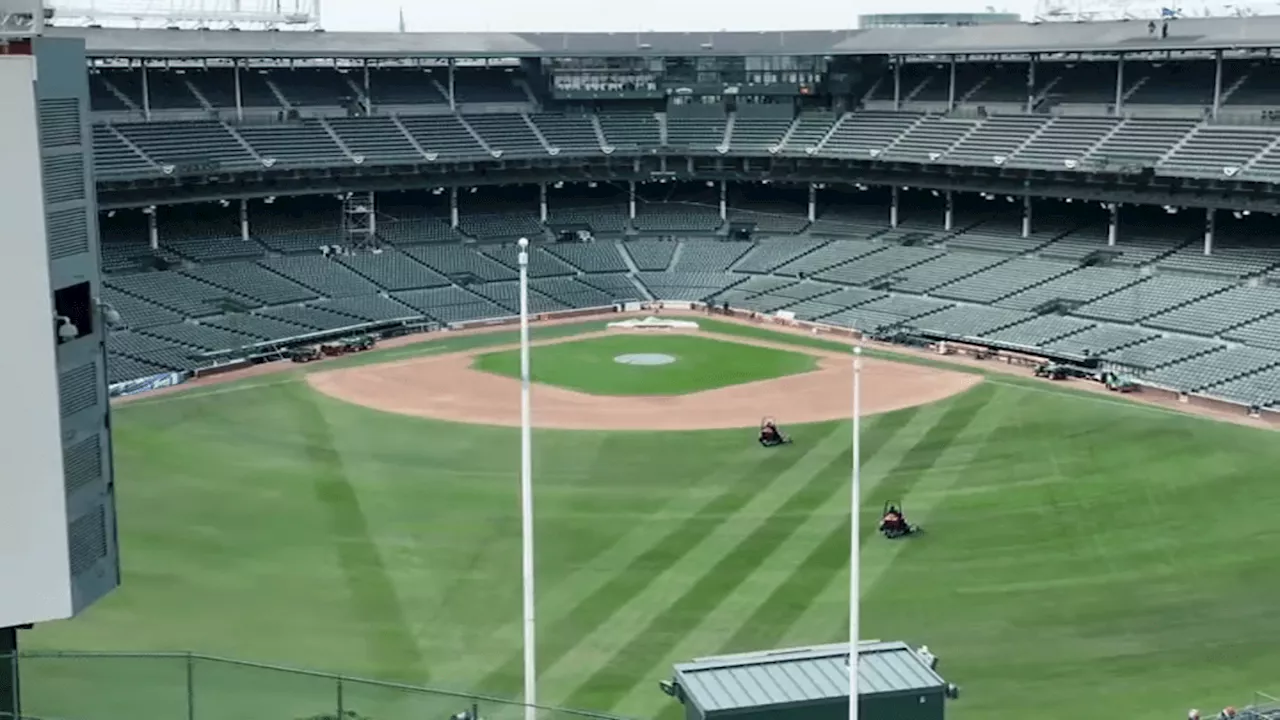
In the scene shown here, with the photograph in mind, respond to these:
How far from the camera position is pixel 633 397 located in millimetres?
55219

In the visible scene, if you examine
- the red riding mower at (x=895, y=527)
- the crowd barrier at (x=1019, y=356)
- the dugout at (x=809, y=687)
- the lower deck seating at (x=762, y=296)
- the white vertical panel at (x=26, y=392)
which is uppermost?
the white vertical panel at (x=26, y=392)

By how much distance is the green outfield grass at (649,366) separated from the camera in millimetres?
57969

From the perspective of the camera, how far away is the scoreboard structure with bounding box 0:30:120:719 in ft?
50.8

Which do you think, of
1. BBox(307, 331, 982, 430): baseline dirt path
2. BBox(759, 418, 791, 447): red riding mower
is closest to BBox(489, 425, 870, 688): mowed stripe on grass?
BBox(759, 418, 791, 447): red riding mower

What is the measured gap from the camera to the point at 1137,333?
203 ft

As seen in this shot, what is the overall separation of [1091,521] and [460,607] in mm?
18048

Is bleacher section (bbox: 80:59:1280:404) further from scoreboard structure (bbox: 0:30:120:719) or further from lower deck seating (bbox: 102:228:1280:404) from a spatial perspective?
scoreboard structure (bbox: 0:30:120:719)

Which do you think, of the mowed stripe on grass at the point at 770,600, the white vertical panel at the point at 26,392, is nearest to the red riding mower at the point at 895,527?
the mowed stripe on grass at the point at 770,600

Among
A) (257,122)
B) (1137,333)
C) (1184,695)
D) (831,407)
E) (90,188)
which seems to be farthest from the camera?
(257,122)

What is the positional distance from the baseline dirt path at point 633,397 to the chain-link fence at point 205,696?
25690mm

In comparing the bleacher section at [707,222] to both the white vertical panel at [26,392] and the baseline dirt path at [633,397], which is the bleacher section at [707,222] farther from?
the white vertical panel at [26,392]

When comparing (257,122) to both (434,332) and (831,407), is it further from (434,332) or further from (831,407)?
(831,407)

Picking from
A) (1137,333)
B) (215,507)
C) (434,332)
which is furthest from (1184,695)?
(434,332)

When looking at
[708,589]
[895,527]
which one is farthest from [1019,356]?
[708,589]
